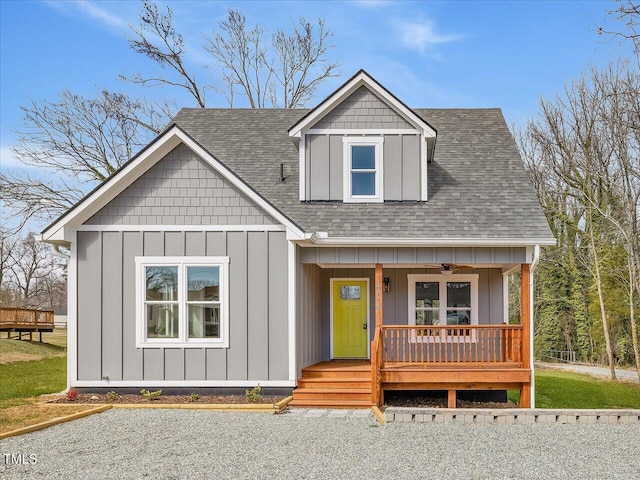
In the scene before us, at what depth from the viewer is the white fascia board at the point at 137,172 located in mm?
12000

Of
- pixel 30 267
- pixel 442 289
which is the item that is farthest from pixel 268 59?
pixel 30 267

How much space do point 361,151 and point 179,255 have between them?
470 cm

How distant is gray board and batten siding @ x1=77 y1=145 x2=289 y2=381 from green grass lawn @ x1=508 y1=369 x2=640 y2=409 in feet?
23.8

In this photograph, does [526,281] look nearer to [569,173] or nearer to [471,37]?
[471,37]

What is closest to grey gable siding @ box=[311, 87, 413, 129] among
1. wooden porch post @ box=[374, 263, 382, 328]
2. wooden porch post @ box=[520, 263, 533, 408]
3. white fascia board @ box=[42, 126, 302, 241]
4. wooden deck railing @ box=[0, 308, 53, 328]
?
white fascia board @ box=[42, 126, 302, 241]

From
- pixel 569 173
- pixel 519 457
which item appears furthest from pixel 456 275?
pixel 569 173

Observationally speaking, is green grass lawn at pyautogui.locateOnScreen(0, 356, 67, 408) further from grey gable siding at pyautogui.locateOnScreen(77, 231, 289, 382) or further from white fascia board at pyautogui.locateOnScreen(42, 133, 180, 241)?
white fascia board at pyautogui.locateOnScreen(42, 133, 180, 241)

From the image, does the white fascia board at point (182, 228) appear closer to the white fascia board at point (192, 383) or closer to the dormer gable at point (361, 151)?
the dormer gable at point (361, 151)

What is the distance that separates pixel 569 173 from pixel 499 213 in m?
14.5

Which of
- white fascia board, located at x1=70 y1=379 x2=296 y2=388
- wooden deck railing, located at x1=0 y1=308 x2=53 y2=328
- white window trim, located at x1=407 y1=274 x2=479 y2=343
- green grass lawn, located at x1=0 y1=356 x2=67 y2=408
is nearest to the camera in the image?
white fascia board, located at x1=70 y1=379 x2=296 y2=388

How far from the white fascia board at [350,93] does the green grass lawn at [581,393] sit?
7.42 metres

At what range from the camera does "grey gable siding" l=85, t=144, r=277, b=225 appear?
1234 cm

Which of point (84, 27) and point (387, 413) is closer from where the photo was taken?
point (387, 413)

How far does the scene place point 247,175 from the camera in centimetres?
1501
